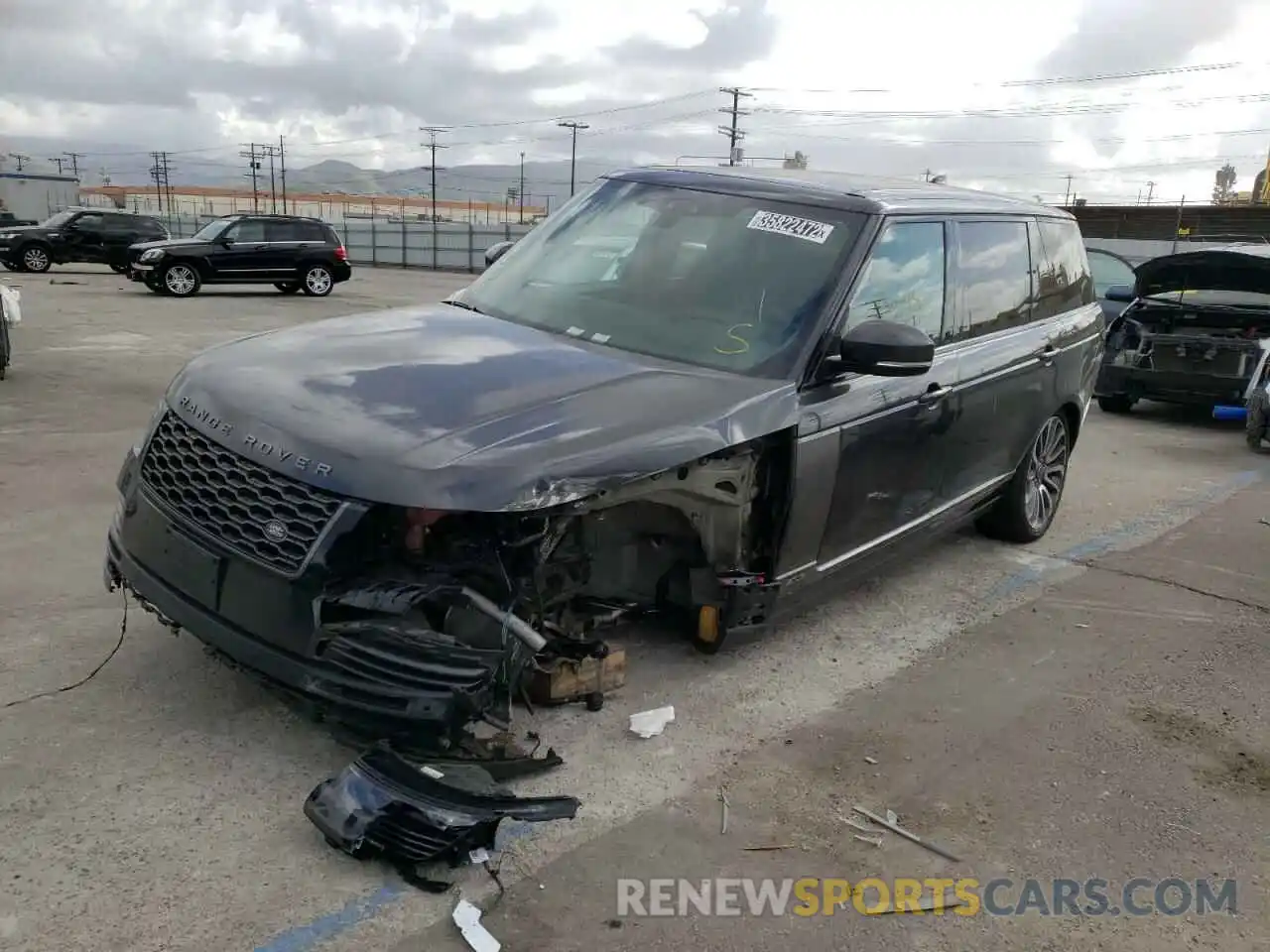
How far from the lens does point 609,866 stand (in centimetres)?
289

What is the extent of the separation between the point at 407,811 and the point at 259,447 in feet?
3.70

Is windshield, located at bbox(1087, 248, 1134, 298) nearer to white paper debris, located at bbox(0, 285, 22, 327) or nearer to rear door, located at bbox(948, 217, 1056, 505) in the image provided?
rear door, located at bbox(948, 217, 1056, 505)

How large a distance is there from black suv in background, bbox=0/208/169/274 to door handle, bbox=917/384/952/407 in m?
24.2

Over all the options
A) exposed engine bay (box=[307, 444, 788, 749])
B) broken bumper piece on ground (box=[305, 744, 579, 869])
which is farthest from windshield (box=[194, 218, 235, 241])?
broken bumper piece on ground (box=[305, 744, 579, 869])

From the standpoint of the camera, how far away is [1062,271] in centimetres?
595

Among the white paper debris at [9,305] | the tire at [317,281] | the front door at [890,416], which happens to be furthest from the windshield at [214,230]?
the front door at [890,416]

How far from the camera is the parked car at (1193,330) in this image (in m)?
9.82

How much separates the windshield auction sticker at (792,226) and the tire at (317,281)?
62.3 ft

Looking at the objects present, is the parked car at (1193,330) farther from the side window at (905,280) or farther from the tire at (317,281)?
the tire at (317,281)

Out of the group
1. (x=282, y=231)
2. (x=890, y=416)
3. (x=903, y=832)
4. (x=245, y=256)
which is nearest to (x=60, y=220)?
(x=245, y=256)

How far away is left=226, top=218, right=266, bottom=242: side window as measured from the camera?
2049 centimetres

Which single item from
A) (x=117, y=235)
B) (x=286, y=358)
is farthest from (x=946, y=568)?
(x=117, y=235)

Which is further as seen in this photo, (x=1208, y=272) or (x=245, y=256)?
(x=245, y=256)

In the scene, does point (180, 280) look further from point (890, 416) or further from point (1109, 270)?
point (890, 416)
